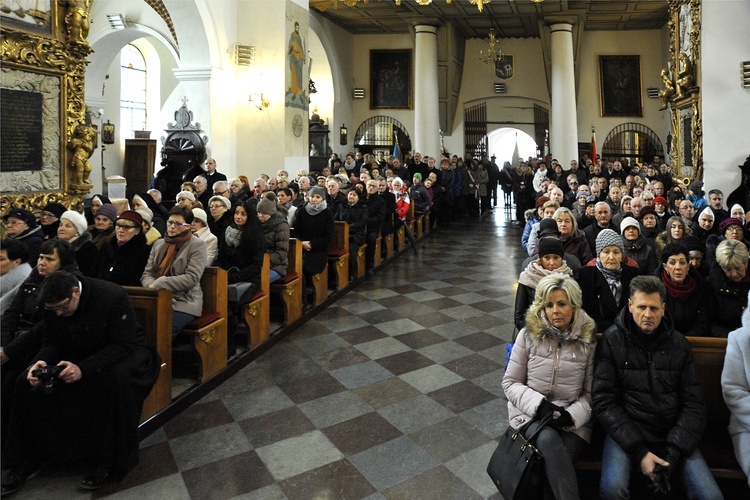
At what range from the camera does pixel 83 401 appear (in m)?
3.18

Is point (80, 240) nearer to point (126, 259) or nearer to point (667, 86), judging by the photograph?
point (126, 259)

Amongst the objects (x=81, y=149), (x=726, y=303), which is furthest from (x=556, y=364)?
(x=81, y=149)

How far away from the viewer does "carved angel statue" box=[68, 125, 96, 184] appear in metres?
6.57

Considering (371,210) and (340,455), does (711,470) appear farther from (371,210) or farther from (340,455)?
(371,210)

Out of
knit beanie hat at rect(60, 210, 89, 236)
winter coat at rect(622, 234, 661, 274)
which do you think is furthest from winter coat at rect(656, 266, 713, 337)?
knit beanie hat at rect(60, 210, 89, 236)

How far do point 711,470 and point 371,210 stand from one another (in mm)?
6337

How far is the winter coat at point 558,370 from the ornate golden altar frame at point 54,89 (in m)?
5.32

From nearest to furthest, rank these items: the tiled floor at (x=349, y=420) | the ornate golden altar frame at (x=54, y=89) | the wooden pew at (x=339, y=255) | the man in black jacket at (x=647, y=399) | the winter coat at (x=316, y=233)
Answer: the man in black jacket at (x=647, y=399) → the tiled floor at (x=349, y=420) → the ornate golden altar frame at (x=54, y=89) → the winter coat at (x=316, y=233) → the wooden pew at (x=339, y=255)

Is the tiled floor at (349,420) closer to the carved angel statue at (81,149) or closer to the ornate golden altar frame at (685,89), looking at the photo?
the carved angel statue at (81,149)

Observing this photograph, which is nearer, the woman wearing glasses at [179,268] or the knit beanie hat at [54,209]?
the woman wearing glasses at [179,268]

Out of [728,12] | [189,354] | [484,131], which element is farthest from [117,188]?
[484,131]

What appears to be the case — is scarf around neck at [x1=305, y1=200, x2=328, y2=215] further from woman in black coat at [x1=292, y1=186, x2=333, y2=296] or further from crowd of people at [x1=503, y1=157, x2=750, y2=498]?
crowd of people at [x1=503, y1=157, x2=750, y2=498]

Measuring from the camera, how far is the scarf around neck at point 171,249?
14.5ft

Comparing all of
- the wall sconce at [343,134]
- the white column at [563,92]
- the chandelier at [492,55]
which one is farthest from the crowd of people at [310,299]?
the chandelier at [492,55]
